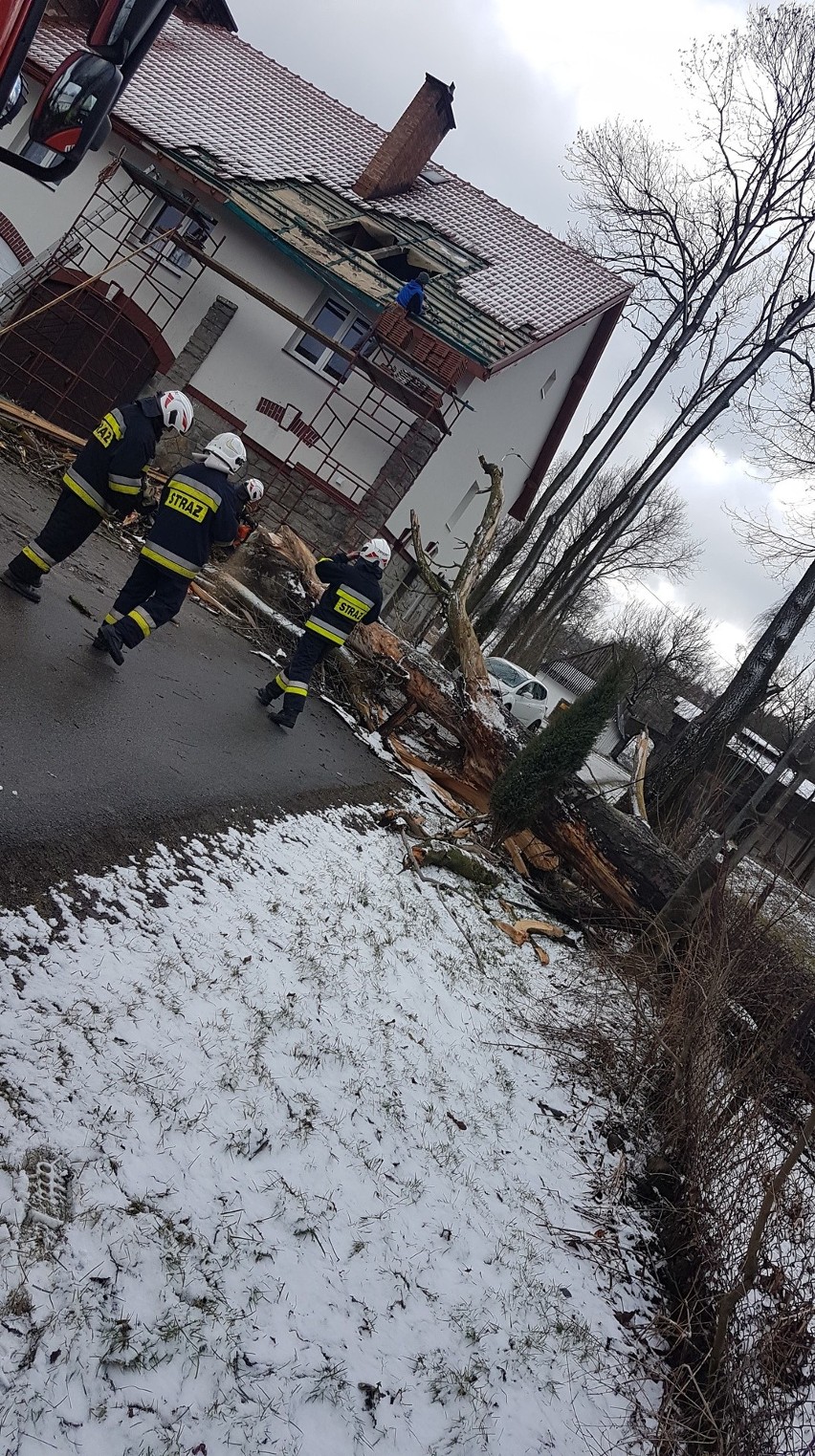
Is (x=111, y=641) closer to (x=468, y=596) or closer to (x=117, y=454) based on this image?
(x=117, y=454)

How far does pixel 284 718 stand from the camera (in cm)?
830

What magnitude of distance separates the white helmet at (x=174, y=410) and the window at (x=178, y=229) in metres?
13.5

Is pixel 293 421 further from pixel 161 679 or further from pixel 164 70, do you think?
pixel 161 679

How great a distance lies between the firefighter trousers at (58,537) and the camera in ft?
21.1

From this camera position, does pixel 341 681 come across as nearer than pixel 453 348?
Yes

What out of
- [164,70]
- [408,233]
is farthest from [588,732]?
[164,70]

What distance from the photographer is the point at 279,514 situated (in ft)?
58.6

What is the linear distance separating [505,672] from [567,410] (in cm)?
977

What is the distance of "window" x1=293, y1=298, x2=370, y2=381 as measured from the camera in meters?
18.2

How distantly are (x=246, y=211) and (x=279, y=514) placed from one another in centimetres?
562

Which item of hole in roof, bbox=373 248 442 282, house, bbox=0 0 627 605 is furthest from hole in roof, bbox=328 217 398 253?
hole in roof, bbox=373 248 442 282

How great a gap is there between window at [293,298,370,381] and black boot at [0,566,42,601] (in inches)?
503

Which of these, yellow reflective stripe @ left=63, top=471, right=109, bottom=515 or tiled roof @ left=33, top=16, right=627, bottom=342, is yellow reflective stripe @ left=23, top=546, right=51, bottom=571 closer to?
yellow reflective stripe @ left=63, top=471, right=109, bottom=515

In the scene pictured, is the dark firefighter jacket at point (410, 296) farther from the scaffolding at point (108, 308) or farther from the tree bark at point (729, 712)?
the tree bark at point (729, 712)
